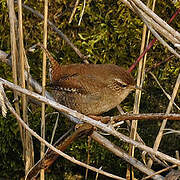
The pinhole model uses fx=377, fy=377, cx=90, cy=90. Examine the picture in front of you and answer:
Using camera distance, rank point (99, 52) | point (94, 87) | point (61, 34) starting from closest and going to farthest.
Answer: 1. point (94, 87)
2. point (61, 34)
3. point (99, 52)

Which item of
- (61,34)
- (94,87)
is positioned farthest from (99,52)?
(94,87)

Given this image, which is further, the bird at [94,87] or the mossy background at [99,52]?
the mossy background at [99,52]

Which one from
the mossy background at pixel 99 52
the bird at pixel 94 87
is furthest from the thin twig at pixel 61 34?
the bird at pixel 94 87

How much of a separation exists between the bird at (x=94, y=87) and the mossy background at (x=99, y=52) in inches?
15.7

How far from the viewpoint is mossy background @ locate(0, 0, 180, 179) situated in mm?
2396

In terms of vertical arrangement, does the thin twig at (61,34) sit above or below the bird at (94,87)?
above

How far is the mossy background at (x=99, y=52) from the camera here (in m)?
2.40

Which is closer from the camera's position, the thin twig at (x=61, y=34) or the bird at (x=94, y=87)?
the bird at (x=94, y=87)

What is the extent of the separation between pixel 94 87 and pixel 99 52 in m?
0.48

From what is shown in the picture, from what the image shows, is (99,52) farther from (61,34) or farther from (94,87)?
(94,87)

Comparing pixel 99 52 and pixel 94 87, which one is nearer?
pixel 94 87

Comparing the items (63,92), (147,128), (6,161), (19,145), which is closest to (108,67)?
(63,92)

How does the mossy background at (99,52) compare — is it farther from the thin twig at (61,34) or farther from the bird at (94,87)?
the bird at (94,87)

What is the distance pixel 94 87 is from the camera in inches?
80.8
